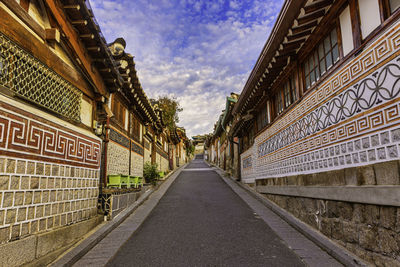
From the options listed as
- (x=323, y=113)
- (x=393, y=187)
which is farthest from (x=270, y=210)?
(x=393, y=187)

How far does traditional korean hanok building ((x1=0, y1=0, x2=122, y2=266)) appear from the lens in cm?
362

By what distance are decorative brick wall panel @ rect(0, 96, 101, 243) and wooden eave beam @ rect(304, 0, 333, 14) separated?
5.43 m

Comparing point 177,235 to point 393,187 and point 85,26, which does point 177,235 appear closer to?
point 393,187

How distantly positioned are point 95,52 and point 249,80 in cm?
512

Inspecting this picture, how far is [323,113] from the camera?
5.36 metres

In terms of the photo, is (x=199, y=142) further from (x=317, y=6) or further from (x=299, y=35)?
(x=317, y=6)

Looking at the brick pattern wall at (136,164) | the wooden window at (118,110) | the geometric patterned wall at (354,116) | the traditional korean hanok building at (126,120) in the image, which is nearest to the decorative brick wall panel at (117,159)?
the traditional korean hanok building at (126,120)

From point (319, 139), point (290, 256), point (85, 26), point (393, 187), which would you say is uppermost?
point (85, 26)

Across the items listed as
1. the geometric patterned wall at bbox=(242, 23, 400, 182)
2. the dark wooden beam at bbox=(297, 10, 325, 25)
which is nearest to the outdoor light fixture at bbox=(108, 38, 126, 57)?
the dark wooden beam at bbox=(297, 10, 325, 25)

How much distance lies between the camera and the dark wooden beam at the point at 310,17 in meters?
5.20

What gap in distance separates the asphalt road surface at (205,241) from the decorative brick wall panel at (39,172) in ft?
4.72

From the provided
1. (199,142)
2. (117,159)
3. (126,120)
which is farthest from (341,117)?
(199,142)

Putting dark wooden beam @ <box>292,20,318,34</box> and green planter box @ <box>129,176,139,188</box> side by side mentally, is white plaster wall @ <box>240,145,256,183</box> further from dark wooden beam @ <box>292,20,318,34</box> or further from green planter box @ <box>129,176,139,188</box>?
dark wooden beam @ <box>292,20,318,34</box>

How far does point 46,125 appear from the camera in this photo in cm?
451
